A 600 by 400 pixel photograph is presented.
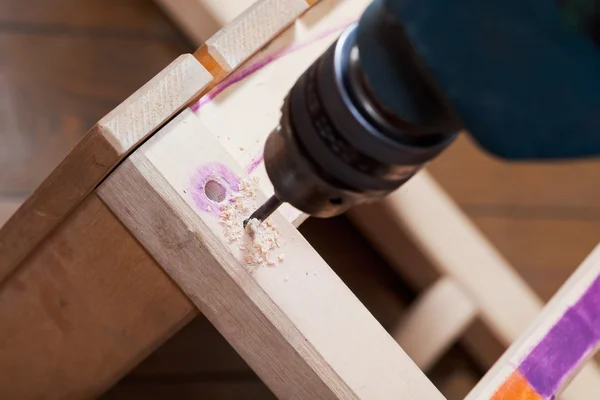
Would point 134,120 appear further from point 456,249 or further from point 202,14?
point 456,249

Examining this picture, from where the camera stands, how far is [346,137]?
0.36m

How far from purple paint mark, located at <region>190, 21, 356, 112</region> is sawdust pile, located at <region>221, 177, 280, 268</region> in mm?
87

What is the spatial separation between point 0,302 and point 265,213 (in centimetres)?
34

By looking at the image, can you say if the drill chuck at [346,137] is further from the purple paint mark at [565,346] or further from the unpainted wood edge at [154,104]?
the purple paint mark at [565,346]

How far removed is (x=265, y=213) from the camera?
494 millimetres

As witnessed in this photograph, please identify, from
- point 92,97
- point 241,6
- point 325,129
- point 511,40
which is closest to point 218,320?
point 325,129

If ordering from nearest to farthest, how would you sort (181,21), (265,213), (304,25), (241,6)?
(265,213), (304,25), (241,6), (181,21)

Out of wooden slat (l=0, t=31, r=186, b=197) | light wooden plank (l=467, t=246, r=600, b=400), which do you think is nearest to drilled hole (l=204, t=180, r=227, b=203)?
light wooden plank (l=467, t=246, r=600, b=400)

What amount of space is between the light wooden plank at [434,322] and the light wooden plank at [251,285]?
301 mm

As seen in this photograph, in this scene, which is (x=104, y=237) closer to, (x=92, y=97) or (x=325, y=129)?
(x=325, y=129)

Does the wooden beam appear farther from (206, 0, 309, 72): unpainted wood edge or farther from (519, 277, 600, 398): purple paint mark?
(519, 277, 600, 398): purple paint mark

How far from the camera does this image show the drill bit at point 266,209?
48 centimetres

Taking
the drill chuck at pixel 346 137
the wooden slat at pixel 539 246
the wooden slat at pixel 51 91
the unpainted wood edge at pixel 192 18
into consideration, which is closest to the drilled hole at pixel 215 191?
the drill chuck at pixel 346 137

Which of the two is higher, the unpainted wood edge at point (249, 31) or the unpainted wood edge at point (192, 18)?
the unpainted wood edge at point (192, 18)
